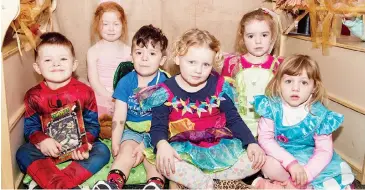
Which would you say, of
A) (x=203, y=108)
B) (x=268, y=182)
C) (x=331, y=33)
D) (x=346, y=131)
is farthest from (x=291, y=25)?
(x=268, y=182)

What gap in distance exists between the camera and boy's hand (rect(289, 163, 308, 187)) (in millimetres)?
1398

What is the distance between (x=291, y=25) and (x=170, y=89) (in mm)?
935

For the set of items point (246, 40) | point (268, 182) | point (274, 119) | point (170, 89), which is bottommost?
point (268, 182)

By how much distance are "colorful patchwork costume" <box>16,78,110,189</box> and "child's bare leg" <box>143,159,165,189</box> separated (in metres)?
0.19

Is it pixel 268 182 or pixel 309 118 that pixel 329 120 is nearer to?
pixel 309 118

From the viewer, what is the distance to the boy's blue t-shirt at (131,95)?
1.67m

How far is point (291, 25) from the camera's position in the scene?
83.8 inches

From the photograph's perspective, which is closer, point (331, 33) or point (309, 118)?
point (309, 118)

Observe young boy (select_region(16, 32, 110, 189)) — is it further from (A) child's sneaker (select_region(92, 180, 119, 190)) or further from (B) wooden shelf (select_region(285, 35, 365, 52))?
(B) wooden shelf (select_region(285, 35, 365, 52))

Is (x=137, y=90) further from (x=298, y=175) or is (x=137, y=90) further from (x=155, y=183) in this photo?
(x=298, y=175)

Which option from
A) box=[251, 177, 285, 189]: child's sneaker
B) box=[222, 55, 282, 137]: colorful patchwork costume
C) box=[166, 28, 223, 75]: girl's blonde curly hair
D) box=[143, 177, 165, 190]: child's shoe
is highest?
box=[166, 28, 223, 75]: girl's blonde curly hair

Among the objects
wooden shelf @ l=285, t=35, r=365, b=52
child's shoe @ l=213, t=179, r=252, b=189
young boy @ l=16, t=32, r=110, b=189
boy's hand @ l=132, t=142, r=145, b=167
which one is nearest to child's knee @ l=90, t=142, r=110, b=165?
young boy @ l=16, t=32, r=110, b=189

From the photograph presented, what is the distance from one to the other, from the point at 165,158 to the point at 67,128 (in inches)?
17.8

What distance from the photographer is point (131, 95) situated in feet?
5.51
